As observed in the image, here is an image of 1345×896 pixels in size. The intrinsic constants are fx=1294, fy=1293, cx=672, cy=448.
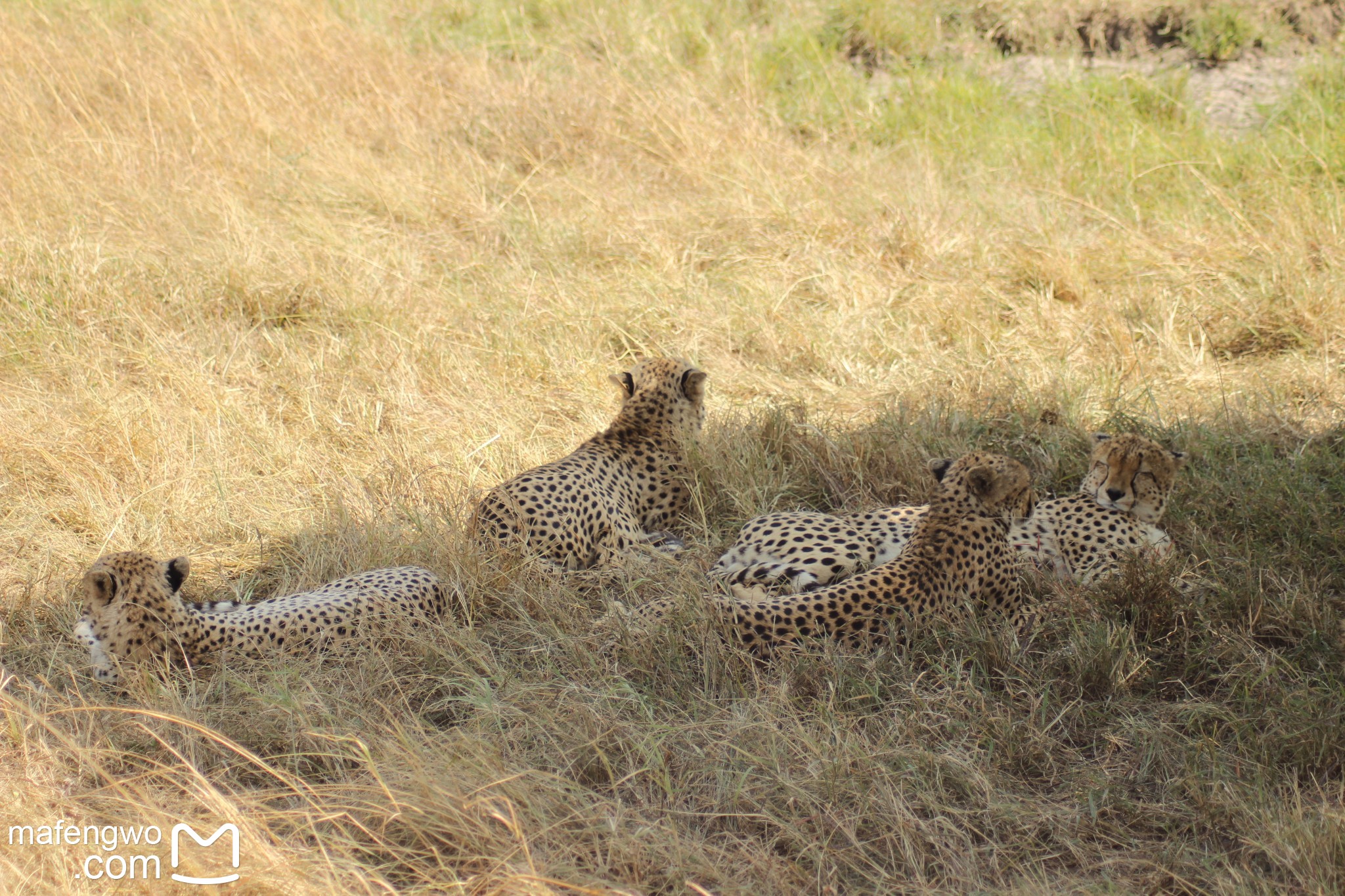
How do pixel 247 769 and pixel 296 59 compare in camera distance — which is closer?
pixel 247 769

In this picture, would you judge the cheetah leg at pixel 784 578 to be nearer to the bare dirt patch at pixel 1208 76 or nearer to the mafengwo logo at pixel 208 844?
the mafengwo logo at pixel 208 844

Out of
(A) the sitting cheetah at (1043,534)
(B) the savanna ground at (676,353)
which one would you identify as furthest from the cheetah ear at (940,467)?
(B) the savanna ground at (676,353)

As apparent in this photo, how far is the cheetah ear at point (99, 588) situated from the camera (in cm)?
318

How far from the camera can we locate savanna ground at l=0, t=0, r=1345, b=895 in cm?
264

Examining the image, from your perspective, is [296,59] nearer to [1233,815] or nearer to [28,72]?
[28,72]

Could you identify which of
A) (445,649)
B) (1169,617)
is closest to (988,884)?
(1169,617)

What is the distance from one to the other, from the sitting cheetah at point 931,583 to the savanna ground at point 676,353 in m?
0.10

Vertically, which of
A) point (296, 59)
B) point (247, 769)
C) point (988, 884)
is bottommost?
point (988, 884)

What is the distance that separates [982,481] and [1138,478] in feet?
2.06

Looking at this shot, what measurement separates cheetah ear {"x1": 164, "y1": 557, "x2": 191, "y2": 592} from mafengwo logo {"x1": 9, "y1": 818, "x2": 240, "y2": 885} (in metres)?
0.81

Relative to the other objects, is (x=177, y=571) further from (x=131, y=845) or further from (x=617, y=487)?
(x=617, y=487)

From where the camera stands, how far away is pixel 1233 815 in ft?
8.37

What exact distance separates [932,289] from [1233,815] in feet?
10.3

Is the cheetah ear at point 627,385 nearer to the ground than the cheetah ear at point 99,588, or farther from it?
nearer to the ground
